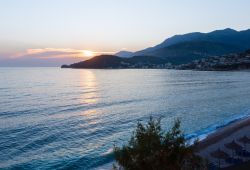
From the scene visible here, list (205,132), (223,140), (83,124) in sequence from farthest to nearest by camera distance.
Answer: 1. (83,124)
2. (205,132)
3. (223,140)

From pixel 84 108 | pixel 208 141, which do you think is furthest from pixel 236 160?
pixel 84 108

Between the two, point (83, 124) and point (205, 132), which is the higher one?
point (83, 124)

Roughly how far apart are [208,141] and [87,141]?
14377 mm

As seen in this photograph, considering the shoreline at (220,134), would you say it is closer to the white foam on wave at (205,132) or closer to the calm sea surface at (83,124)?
the white foam on wave at (205,132)

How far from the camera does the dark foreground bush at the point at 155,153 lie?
57.7 feet

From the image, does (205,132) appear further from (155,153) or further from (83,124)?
(155,153)

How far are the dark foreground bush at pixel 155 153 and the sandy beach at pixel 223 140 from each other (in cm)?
1539

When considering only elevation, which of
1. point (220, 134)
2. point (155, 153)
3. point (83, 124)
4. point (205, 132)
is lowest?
point (205, 132)

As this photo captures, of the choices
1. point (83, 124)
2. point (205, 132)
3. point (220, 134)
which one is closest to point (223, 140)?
point (220, 134)

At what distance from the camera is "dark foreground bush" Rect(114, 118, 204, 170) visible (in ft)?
57.7

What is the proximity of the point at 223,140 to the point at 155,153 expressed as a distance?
98.3ft

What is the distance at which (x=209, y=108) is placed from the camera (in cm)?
7675

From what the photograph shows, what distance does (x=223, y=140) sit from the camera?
149ft

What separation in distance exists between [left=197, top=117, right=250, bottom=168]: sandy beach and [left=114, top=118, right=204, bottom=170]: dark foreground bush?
606 inches
